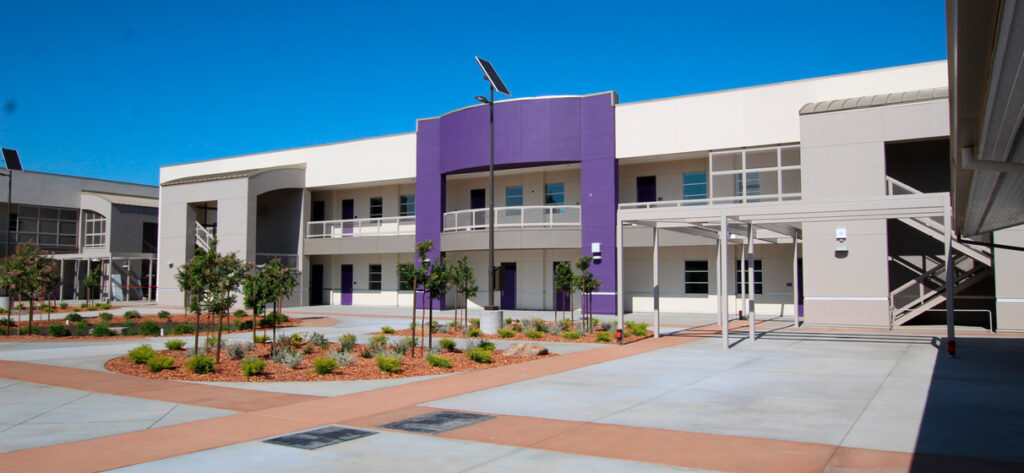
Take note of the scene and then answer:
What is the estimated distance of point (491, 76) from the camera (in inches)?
907

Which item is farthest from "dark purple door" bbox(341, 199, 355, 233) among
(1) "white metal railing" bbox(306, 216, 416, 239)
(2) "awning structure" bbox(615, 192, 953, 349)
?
(2) "awning structure" bbox(615, 192, 953, 349)

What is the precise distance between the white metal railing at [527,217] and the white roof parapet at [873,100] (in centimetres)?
1039

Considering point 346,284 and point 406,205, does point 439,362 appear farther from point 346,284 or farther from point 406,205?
point 346,284

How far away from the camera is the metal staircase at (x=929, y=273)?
69.5 feet

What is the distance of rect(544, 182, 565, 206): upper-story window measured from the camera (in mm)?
33531

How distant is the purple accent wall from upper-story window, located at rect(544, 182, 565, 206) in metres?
3.06

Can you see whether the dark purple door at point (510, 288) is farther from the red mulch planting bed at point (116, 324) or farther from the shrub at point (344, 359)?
the shrub at point (344, 359)

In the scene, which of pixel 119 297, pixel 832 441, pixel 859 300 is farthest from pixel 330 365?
pixel 119 297

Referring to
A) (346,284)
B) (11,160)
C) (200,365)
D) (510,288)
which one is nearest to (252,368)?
(200,365)

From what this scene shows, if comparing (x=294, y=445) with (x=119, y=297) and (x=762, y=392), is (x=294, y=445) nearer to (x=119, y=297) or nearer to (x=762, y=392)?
(x=762, y=392)

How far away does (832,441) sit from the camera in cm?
734

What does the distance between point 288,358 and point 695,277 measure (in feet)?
67.3

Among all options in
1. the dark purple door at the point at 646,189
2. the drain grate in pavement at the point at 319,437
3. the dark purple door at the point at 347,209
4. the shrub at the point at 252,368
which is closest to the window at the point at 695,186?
the dark purple door at the point at 646,189

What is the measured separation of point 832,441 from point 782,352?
8545mm
